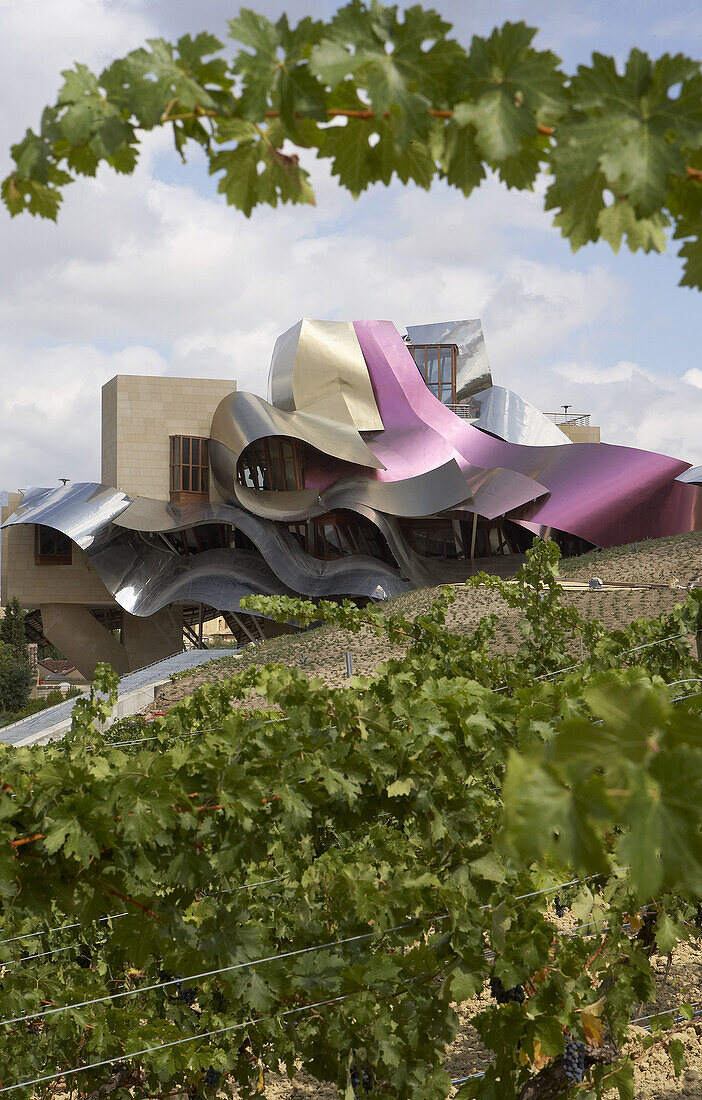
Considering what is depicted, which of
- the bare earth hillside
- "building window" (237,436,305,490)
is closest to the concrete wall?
"building window" (237,436,305,490)

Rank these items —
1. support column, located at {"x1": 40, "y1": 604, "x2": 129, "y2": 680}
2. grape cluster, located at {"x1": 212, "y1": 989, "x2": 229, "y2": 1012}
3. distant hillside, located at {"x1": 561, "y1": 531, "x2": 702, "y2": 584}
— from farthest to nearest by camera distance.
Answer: support column, located at {"x1": 40, "y1": 604, "x2": 129, "y2": 680}
distant hillside, located at {"x1": 561, "y1": 531, "x2": 702, "y2": 584}
grape cluster, located at {"x1": 212, "y1": 989, "x2": 229, "y2": 1012}

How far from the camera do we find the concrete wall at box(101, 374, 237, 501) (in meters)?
31.9

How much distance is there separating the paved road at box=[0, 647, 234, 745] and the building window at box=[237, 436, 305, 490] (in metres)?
8.13

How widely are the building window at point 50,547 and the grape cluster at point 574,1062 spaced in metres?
32.4

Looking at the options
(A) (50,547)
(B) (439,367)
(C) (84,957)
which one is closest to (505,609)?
(C) (84,957)

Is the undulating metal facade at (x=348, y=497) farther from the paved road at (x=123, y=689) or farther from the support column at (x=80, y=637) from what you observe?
the paved road at (x=123, y=689)

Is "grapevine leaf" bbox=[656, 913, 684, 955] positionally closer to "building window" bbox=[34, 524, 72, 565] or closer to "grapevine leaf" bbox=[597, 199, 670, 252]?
"grapevine leaf" bbox=[597, 199, 670, 252]

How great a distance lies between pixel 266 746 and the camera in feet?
7.73

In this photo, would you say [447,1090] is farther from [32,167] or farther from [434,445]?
[434,445]

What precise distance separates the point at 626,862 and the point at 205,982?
2707mm

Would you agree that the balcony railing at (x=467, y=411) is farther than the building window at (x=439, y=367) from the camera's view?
No

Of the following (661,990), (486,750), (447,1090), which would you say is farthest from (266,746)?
(661,990)

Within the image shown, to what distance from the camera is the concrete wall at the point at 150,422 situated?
1256 inches

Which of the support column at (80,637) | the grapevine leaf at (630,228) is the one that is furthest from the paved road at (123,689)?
the grapevine leaf at (630,228)
